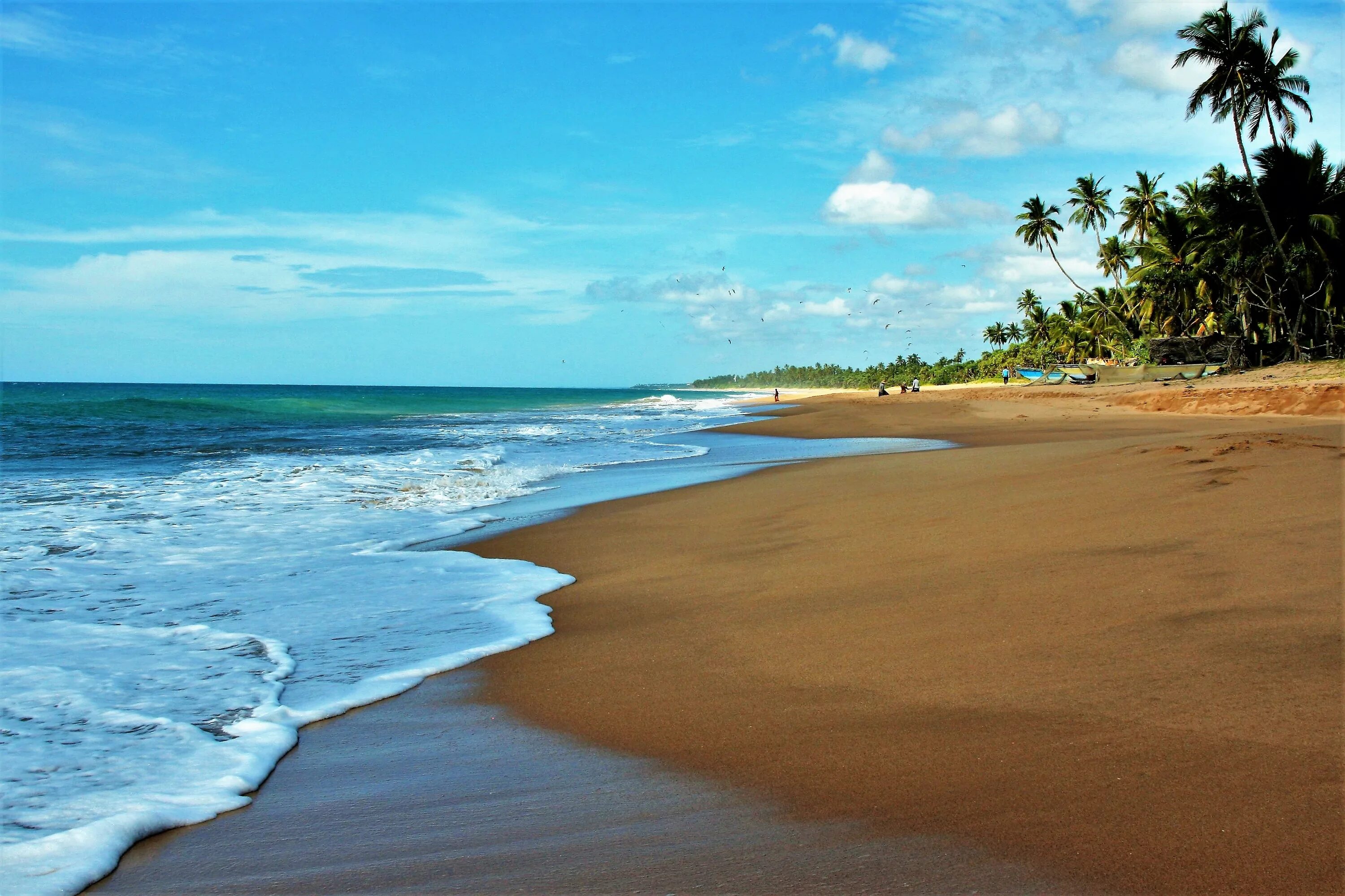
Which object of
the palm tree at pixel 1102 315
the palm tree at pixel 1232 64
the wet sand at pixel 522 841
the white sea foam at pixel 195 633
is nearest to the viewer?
the wet sand at pixel 522 841

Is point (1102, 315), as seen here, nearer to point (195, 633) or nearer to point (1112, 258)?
point (1112, 258)

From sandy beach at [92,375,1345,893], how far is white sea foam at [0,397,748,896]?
0.91 ft

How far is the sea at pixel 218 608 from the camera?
3.32 meters

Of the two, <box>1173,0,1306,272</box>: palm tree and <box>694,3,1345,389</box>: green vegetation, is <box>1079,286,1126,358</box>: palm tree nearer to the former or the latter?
<box>694,3,1345,389</box>: green vegetation

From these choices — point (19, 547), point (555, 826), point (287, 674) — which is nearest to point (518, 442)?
point (19, 547)

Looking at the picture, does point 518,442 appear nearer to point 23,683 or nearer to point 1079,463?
point 1079,463

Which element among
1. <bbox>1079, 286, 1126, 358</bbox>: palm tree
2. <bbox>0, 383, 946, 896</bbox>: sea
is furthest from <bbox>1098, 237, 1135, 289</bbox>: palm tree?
<bbox>0, 383, 946, 896</bbox>: sea

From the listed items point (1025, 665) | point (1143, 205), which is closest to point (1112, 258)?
point (1143, 205)

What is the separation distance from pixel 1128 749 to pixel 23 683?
538 cm

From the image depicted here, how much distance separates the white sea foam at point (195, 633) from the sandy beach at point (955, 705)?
0.91 ft

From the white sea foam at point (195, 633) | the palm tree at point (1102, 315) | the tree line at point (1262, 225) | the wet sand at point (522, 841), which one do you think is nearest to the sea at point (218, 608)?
the white sea foam at point (195, 633)

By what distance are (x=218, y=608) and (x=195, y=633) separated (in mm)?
709

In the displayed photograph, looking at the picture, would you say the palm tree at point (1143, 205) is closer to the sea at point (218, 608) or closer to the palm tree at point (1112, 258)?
the palm tree at point (1112, 258)

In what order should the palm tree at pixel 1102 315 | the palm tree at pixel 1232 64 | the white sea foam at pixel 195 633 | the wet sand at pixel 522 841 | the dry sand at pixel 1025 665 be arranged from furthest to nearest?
the palm tree at pixel 1102 315 < the palm tree at pixel 1232 64 < the white sea foam at pixel 195 633 < the dry sand at pixel 1025 665 < the wet sand at pixel 522 841
